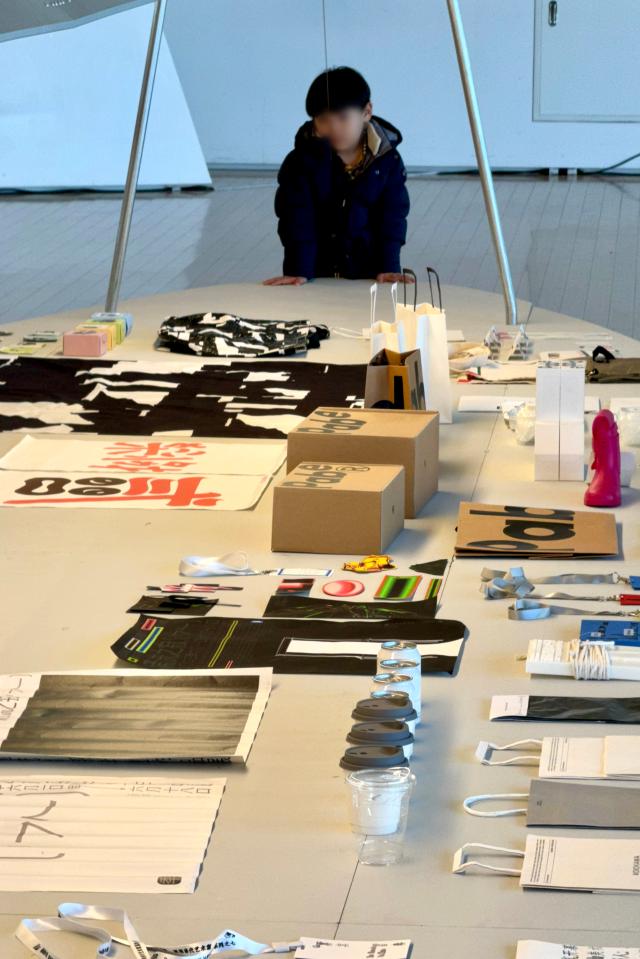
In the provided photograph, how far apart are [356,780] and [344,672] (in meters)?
0.43

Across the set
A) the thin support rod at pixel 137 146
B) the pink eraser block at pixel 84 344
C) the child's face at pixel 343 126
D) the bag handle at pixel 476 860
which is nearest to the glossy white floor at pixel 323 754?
the bag handle at pixel 476 860

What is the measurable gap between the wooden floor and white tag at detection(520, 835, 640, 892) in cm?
441

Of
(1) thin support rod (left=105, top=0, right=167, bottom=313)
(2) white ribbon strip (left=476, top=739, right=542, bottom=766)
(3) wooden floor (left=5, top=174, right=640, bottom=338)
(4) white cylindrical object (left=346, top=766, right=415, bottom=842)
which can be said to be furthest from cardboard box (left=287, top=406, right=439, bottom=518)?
(3) wooden floor (left=5, top=174, right=640, bottom=338)

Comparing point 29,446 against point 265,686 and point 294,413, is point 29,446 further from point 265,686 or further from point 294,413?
point 265,686

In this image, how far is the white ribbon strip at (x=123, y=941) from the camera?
1195mm

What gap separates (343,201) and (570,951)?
395 centimetres

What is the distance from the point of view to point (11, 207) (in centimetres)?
873

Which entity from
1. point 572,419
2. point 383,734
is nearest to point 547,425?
point 572,419

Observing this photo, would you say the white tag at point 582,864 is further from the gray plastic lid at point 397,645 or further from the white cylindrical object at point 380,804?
the gray plastic lid at point 397,645

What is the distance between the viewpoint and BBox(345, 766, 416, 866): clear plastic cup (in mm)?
1360

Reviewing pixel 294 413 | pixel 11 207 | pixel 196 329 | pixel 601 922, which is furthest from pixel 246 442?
pixel 11 207

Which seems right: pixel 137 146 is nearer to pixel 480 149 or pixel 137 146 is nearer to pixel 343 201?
pixel 343 201

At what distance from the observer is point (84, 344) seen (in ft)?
12.6

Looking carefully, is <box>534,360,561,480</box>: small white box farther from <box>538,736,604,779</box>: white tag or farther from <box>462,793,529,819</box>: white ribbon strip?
<box>462,793,529,819</box>: white ribbon strip
